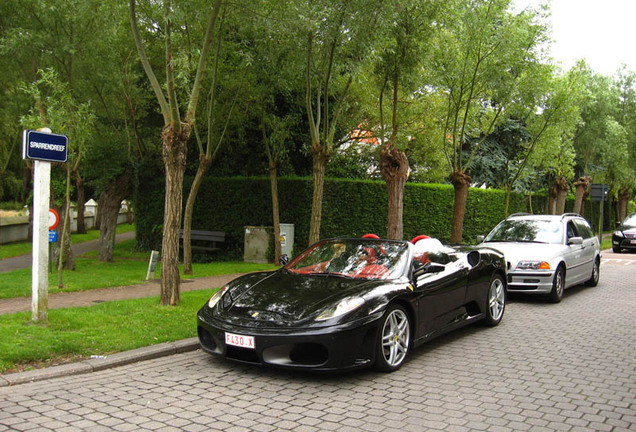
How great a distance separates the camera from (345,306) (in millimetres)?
5184

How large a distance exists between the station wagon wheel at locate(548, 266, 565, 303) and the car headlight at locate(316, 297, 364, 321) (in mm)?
6240

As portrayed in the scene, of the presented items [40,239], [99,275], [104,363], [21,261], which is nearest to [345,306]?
[104,363]

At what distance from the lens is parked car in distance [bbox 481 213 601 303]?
1005cm

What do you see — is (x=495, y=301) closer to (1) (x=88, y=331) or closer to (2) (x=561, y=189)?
(1) (x=88, y=331)

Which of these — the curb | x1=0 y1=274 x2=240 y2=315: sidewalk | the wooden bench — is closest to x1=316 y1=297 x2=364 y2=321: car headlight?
the curb

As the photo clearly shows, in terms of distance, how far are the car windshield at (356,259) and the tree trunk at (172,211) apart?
2.39m

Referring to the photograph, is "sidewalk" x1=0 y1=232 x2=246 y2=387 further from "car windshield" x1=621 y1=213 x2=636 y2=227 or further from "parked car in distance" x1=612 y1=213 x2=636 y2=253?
"car windshield" x1=621 y1=213 x2=636 y2=227

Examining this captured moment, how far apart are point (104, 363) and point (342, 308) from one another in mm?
2599

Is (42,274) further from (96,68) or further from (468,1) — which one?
(468,1)

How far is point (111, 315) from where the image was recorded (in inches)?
299

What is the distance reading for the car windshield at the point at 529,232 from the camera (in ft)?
36.2

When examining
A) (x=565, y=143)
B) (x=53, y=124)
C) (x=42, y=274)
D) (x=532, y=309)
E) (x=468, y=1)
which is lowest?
(x=532, y=309)

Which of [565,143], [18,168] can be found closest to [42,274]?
[565,143]

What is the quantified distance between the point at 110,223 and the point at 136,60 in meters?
5.22
